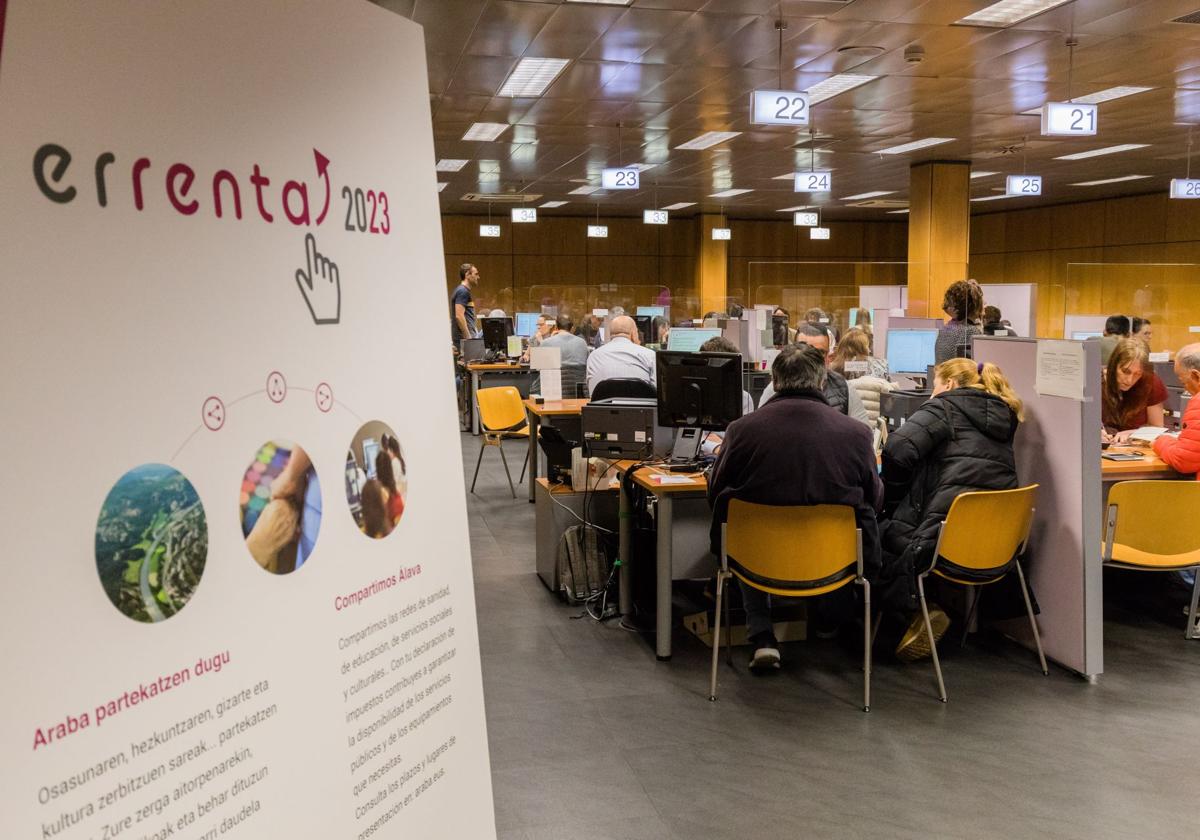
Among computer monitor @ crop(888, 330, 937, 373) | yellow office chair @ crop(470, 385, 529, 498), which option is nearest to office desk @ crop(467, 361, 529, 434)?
yellow office chair @ crop(470, 385, 529, 498)

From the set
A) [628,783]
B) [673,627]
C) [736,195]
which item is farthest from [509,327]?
[628,783]

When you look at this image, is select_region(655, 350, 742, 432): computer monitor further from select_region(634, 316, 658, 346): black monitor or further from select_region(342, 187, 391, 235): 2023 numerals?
select_region(634, 316, 658, 346): black monitor

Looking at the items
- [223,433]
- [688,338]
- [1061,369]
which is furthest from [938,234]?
[223,433]

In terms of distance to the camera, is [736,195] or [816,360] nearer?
[816,360]

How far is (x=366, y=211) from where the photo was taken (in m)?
1.62

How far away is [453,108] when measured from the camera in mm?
9039

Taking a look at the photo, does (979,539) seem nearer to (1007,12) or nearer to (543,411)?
(543,411)

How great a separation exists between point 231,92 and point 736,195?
53.9 feet

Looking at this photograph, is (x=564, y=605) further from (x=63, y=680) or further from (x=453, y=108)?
(x=453, y=108)

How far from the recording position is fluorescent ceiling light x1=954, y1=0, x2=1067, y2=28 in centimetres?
604

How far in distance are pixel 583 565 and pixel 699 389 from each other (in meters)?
1.13

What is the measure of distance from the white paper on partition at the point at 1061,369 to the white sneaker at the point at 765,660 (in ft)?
5.13

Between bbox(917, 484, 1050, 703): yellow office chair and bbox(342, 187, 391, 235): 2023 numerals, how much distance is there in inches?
113

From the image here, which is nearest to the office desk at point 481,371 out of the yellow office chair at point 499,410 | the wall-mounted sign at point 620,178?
the wall-mounted sign at point 620,178
